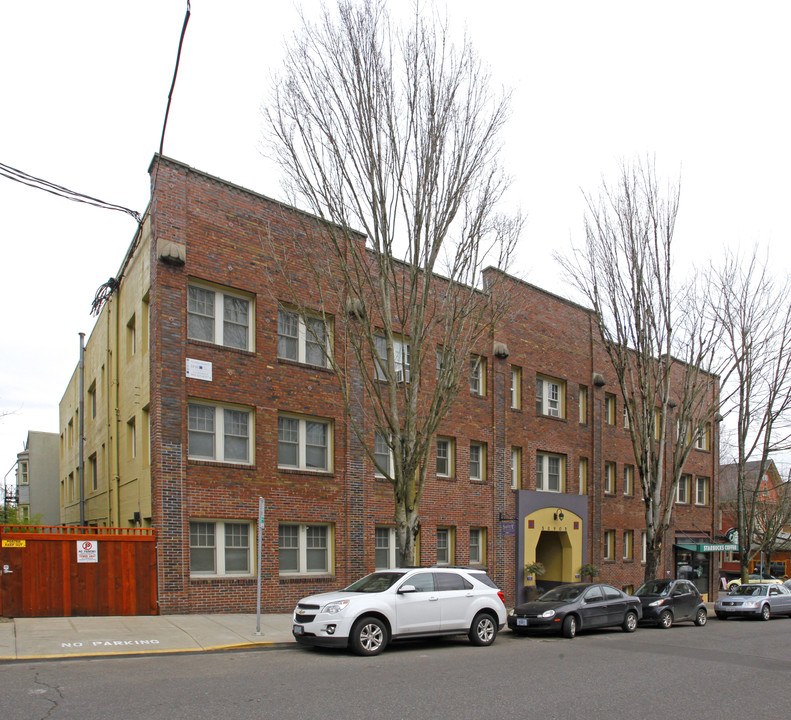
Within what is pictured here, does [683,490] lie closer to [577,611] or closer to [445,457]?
[445,457]

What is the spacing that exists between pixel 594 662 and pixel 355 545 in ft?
28.5

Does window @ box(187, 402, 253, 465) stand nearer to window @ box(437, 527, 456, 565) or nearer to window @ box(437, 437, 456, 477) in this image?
window @ box(437, 437, 456, 477)

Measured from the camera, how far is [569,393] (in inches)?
1140

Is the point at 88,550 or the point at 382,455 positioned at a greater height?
the point at 382,455

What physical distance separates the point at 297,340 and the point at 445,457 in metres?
6.58

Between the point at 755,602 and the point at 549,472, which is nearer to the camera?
the point at 755,602

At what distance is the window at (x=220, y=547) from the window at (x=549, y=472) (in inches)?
490

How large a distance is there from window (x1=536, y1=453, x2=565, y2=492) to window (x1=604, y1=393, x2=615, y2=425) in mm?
3786

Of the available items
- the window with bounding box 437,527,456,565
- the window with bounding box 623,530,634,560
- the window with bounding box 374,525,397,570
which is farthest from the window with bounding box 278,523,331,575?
the window with bounding box 623,530,634,560

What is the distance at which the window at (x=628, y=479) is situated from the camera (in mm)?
31672

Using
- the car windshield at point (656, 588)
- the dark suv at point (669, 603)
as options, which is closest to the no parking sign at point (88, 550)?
the dark suv at point (669, 603)

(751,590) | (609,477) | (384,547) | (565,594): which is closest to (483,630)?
(565,594)

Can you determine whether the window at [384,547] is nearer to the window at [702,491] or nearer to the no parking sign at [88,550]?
the no parking sign at [88,550]

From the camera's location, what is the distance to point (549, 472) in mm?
27984
